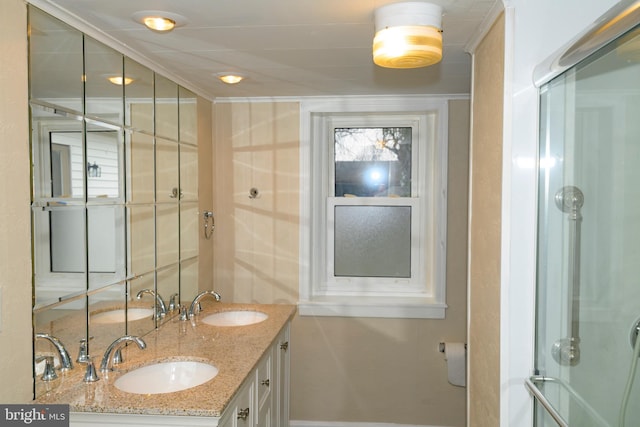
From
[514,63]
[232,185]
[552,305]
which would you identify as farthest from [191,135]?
[552,305]

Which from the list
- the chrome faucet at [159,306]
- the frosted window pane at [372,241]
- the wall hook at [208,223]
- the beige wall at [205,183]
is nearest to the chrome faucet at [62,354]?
the chrome faucet at [159,306]

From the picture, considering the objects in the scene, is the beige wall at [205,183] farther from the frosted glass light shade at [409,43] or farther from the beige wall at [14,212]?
the frosted glass light shade at [409,43]

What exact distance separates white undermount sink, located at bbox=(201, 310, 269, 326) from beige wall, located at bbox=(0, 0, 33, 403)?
1471mm

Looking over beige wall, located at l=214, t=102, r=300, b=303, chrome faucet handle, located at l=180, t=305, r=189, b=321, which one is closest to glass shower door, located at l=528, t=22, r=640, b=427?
chrome faucet handle, located at l=180, t=305, r=189, b=321

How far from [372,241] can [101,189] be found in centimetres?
198

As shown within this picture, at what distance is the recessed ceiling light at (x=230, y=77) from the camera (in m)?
2.88

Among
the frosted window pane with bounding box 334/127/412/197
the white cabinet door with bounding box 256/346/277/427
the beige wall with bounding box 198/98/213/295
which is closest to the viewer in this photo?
the white cabinet door with bounding box 256/346/277/427

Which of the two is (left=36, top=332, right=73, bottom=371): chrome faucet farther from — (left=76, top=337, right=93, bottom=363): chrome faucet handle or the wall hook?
the wall hook

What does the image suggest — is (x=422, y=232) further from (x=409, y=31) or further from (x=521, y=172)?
(x=409, y=31)

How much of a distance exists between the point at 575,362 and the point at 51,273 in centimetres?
178

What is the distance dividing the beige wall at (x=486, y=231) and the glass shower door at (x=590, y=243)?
0.15 metres

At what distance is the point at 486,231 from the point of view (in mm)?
2062

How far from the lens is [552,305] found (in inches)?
70.1

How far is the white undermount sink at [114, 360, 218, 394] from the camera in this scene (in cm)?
216
